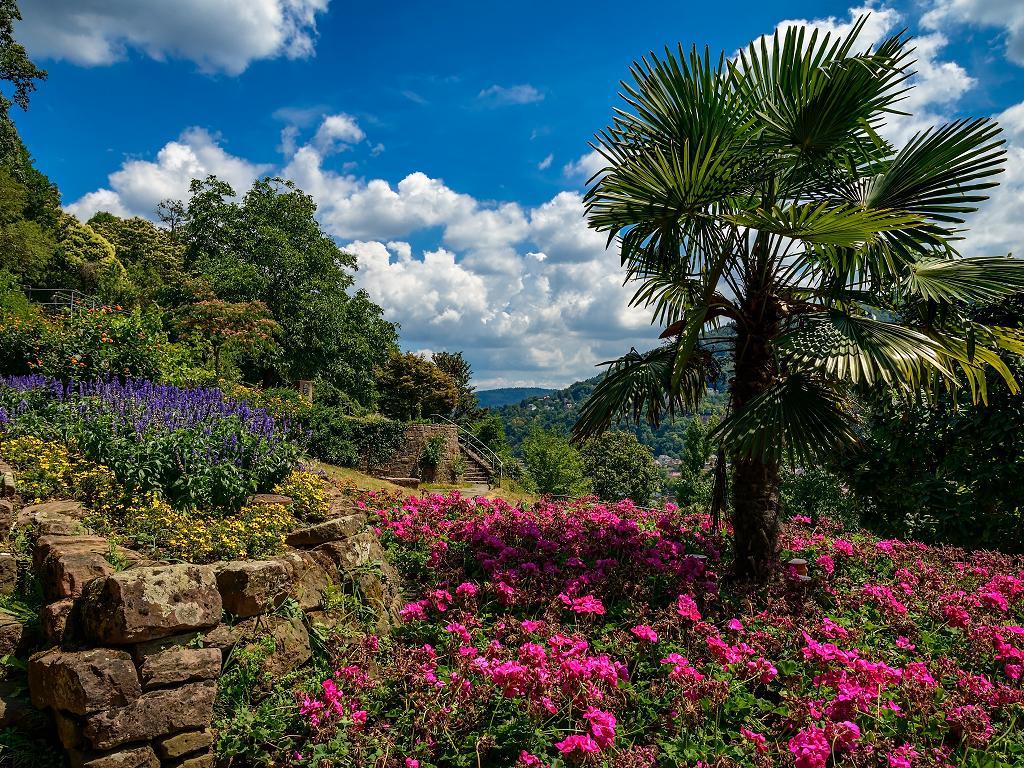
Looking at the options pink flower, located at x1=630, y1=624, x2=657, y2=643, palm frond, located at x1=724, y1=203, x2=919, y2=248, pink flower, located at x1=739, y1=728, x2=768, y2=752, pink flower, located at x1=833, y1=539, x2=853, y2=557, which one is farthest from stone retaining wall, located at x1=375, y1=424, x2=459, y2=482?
pink flower, located at x1=739, y1=728, x2=768, y2=752

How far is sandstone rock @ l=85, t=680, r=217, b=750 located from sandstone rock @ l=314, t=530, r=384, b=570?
1347mm

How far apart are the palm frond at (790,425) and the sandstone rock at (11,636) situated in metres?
4.69

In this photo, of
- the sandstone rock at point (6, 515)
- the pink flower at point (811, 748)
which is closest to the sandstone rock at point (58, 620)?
the sandstone rock at point (6, 515)

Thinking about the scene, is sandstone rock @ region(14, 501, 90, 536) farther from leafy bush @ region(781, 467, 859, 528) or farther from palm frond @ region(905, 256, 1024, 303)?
leafy bush @ region(781, 467, 859, 528)

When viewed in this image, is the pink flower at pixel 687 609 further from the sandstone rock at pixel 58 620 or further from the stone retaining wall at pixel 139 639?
the sandstone rock at pixel 58 620

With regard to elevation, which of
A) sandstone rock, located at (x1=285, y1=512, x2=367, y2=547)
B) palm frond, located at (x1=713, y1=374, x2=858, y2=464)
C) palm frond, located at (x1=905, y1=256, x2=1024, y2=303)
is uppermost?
palm frond, located at (x1=905, y1=256, x2=1024, y2=303)

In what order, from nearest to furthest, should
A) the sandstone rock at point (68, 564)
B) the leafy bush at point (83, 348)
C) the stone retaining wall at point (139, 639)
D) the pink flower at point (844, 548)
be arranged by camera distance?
the stone retaining wall at point (139, 639) < the sandstone rock at point (68, 564) < the pink flower at point (844, 548) < the leafy bush at point (83, 348)

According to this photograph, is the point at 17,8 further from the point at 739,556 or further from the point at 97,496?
the point at 739,556

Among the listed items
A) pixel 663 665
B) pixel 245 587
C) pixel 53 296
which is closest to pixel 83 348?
pixel 245 587

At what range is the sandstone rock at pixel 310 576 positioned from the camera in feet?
12.4

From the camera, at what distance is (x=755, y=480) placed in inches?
200

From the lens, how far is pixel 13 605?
135 inches

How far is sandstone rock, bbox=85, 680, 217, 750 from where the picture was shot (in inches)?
102

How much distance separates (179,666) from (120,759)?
401 millimetres
